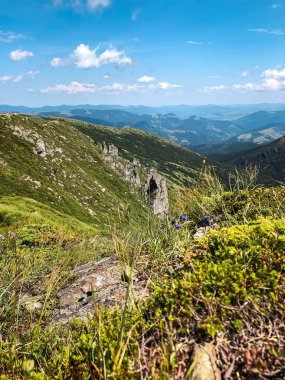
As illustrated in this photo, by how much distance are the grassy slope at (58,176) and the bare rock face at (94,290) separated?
57240 mm

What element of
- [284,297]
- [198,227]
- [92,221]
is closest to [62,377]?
[284,297]

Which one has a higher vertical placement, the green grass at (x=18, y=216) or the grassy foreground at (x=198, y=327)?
the grassy foreground at (x=198, y=327)

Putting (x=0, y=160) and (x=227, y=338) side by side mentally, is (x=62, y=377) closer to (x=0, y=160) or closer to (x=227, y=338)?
(x=227, y=338)

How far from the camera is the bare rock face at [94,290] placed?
5688 millimetres

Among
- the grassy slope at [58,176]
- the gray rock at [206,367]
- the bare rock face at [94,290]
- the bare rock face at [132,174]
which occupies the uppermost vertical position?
the gray rock at [206,367]

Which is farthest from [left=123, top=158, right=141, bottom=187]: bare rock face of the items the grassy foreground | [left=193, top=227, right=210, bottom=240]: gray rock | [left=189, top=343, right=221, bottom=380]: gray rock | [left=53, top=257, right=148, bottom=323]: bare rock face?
[left=189, top=343, right=221, bottom=380]: gray rock

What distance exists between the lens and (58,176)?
349ft

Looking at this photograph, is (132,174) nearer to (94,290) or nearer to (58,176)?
(58,176)

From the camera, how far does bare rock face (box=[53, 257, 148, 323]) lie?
18.7 feet

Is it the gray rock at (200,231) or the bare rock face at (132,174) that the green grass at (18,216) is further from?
the bare rock face at (132,174)

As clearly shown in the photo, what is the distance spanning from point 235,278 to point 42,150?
4527 inches

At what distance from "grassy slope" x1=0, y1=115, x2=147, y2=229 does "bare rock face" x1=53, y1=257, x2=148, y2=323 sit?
57.2m

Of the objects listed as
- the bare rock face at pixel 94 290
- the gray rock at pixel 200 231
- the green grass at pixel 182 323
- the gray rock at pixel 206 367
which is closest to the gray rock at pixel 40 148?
the bare rock face at pixel 94 290

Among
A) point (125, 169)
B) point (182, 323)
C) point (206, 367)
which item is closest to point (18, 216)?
point (182, 323)
